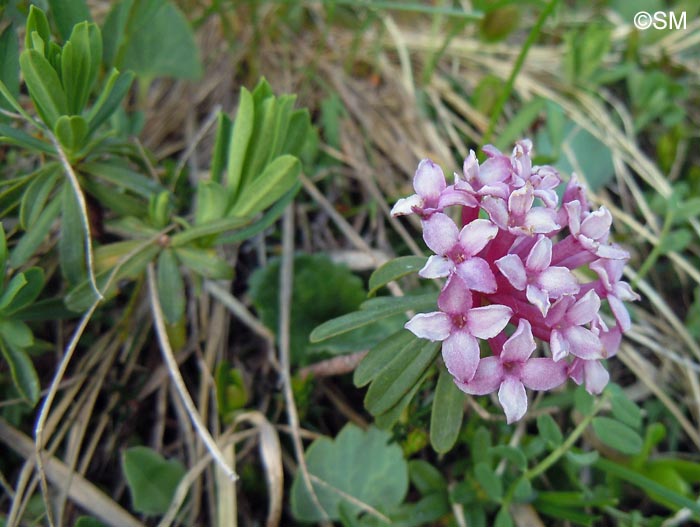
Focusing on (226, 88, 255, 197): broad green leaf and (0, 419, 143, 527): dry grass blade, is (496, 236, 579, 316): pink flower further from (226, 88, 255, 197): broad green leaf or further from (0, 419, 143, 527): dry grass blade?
(0, 419, 143, 527): dry grass blade

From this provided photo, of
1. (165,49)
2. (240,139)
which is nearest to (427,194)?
(240,139)

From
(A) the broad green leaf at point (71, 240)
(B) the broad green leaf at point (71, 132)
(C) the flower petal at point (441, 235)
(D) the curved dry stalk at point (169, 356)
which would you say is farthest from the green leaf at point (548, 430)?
(B) the broad green leaf at point (71, 132)

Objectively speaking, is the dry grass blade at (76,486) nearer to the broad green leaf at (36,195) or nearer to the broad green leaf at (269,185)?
the broad green leaf at (36,195)

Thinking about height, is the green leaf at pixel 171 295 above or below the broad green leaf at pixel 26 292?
below

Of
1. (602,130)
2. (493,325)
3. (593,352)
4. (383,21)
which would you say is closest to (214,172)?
(493,325)

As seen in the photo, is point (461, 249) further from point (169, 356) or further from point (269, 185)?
point (169, 356)

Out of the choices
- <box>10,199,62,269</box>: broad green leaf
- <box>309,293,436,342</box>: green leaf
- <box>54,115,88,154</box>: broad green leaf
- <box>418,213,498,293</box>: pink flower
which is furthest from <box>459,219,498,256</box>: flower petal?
<box>10,199,62,269</box>: broad green leaf
